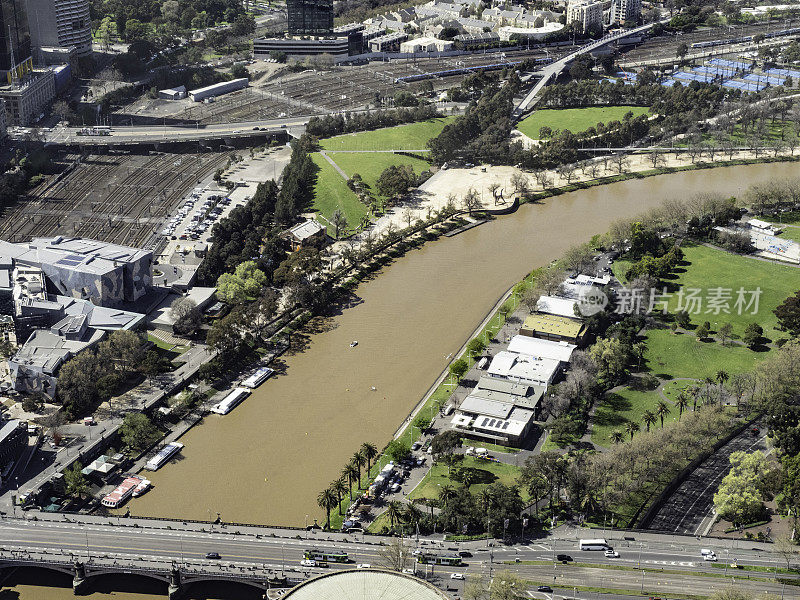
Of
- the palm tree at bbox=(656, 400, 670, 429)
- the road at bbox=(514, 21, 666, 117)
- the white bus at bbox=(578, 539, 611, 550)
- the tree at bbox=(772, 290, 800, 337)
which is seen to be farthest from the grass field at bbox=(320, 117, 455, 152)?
the white bus at bbox=(578, 539, 611, 550)

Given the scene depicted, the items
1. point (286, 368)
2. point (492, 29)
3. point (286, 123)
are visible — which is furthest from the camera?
point (492, 29)

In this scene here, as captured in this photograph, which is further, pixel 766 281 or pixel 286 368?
pixel 766 281

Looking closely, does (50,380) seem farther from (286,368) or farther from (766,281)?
(766,281)

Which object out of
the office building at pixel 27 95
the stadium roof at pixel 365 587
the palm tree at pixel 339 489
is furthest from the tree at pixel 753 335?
the office building at pixel 27 95

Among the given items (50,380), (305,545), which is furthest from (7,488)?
(305,545)

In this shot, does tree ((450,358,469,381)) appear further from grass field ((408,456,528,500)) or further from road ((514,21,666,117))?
road ((514,21,666,117))

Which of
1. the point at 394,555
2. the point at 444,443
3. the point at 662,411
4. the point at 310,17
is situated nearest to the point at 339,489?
the point at 394,555
